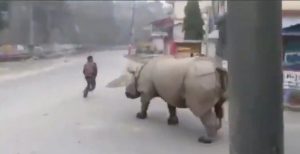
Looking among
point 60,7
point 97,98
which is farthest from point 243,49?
point 60,7

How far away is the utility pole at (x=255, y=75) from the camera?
314cm

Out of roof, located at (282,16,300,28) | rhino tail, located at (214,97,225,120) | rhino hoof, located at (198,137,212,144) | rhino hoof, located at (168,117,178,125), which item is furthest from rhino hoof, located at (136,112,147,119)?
roof, located at (282,16,300,28)

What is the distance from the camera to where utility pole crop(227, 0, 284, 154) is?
124 inches

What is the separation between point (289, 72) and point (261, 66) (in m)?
11.2

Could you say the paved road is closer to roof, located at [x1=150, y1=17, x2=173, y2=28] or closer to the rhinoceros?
the rhinoceros

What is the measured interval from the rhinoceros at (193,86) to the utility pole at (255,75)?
606cm

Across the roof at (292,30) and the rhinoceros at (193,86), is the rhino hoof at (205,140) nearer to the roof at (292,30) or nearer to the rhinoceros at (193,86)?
the rhinoceros at (193,86)

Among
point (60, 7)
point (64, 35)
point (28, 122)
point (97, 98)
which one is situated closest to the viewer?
point (28, 122)

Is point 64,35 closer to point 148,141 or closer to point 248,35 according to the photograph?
point 148,141

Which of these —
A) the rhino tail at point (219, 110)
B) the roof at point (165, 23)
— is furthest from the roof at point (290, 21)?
the roof at point (165, 23)

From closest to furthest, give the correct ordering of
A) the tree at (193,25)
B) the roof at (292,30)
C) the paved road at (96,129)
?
the paved road at (96,129) → the roof at (292,30) → the tree at (193,25)

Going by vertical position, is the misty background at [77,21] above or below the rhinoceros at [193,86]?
above

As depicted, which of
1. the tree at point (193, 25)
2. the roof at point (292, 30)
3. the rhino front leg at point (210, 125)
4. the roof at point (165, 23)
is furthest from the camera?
the roof at point (165, 23)

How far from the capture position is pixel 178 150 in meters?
9.04
